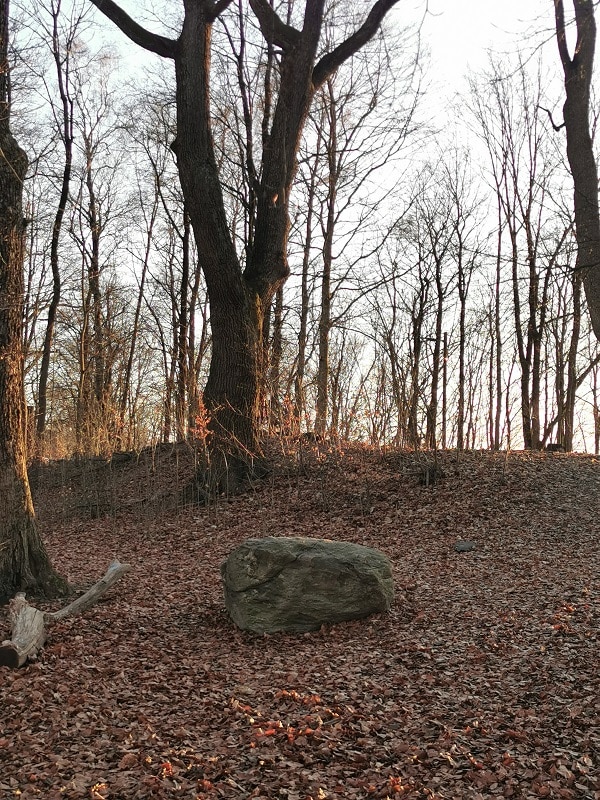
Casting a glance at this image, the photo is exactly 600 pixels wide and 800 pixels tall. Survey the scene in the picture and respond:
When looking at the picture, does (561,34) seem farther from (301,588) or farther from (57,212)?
(57,212)

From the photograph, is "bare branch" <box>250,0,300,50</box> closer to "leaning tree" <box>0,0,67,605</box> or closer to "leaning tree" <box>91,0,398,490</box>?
"leaning tree" <box>91,0,398,490</box>

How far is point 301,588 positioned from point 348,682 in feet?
4.12

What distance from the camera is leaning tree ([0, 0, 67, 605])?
5.88 meters

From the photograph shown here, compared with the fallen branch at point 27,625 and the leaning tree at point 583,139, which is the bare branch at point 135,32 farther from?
the fallen branch at point 27,625

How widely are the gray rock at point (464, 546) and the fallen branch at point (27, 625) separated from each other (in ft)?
13.7

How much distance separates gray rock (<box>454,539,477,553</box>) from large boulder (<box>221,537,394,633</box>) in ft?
7.30

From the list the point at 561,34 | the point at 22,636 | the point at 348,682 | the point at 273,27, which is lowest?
the point at 348,682

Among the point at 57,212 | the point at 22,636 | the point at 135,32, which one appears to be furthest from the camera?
the point at 57,212

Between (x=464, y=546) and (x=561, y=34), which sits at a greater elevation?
(x=561, y=34)

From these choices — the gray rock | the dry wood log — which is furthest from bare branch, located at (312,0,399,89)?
A: the dry wood log

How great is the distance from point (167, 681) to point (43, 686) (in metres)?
0.81

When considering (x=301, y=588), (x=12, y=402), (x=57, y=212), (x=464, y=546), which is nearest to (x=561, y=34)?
(x=464, y=546)

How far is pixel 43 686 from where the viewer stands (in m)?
4.31

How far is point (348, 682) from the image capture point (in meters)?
4.46
